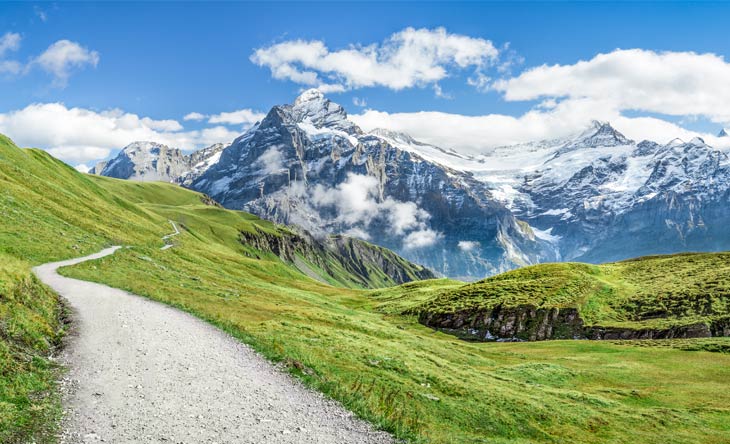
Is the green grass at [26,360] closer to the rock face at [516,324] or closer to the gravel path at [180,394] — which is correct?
the gravel path at [180,394]

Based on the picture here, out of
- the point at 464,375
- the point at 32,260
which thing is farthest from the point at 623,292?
the point at 32,260

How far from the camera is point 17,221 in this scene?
57094mm

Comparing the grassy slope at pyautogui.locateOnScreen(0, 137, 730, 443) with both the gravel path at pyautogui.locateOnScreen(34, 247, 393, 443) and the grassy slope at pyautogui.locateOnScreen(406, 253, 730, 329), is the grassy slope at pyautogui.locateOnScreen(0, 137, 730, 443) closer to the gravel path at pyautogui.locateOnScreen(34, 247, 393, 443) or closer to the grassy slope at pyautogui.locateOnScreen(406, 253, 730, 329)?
the gravel path at pyautogui.locateOnScreen(34, 247, 393, 443)

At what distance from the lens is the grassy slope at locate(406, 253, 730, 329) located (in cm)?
6881

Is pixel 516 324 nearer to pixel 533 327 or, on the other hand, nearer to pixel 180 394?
pixel 533 327

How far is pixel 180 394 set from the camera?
2012 centimetres

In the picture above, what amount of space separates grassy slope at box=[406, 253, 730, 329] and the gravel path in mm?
61835

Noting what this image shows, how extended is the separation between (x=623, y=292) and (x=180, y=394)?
266 feet

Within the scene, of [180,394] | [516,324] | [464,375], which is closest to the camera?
[180,394]

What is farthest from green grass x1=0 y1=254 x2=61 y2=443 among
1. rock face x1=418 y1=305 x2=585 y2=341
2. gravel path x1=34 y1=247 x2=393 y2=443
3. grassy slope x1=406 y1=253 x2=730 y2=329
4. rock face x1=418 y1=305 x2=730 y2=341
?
grassy slope x1=406 y1=253 x2=730 y2=329

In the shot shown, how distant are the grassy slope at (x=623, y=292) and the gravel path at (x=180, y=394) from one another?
61.8 metres

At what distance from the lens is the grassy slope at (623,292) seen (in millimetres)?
68812

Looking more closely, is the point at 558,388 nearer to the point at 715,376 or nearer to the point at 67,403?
the point at 715,376

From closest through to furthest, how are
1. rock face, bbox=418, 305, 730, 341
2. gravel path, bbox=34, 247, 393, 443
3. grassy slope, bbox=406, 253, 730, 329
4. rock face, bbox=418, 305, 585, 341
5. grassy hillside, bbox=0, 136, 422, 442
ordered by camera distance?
gravel path, bbox=34, 247, 393, 443 < grassy hillside, bbox=0, 136, 422, 442 < rock face, bbox=418, 305, 730, 341 < grassy slope, bbox=406, 253, 730, 329 < rock face, bbox=418, 305, 585, 341
